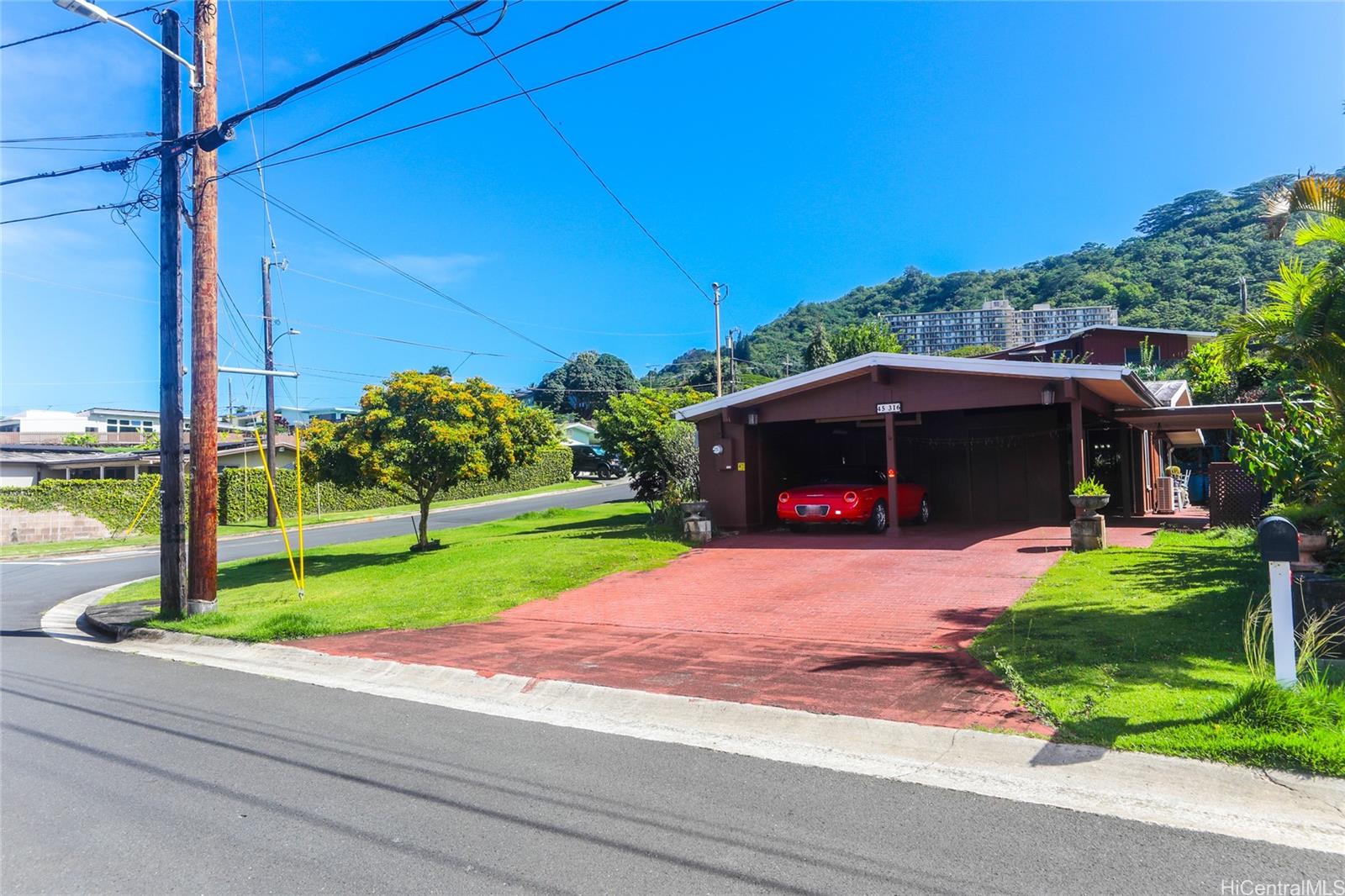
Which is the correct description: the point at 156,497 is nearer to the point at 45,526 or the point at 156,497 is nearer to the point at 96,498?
the point at 96,498

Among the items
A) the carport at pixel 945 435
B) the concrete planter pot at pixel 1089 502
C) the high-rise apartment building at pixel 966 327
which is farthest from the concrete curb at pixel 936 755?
the high-rise apartment building at pixel 966 327

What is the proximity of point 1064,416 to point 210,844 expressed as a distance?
1791 cm

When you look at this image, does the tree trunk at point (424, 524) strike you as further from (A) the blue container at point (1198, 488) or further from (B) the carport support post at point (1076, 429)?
(A) the blue container at point (1198, 488)

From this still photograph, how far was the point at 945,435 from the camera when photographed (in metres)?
20.1

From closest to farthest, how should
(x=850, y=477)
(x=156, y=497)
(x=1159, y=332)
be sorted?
1. (x=850, y=477)
2. (x=156, y=497)
3. (x=1159, y=332)

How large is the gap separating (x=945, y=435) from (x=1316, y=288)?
12.3 metres

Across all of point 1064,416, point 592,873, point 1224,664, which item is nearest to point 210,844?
point 592,873

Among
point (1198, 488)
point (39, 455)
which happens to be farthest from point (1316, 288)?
point (39, 455)

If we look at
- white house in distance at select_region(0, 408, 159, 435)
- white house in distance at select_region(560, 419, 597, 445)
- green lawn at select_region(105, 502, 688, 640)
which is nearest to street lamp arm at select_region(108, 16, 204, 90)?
green lawn at select_region(105, 502, 688, 640)

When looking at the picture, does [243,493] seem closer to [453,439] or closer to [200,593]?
[453,439]

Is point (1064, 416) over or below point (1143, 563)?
over

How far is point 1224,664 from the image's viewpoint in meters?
6.38

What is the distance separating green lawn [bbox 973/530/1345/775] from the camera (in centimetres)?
487

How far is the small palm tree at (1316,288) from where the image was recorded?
737 centimetres
